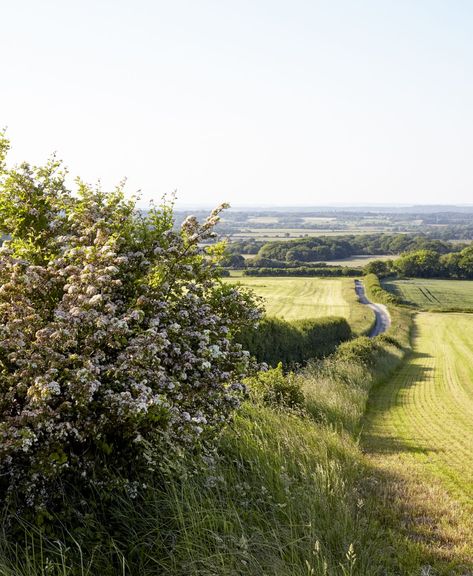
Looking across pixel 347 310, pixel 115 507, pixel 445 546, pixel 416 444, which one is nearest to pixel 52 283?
pixel 115 507

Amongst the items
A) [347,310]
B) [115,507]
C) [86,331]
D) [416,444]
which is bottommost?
[347,310]

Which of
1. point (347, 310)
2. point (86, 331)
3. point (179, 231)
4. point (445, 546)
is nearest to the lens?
point (86, 331)

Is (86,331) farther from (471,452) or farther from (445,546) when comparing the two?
(471,452)

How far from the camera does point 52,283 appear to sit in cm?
566

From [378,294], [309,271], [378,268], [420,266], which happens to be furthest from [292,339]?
[420,266]

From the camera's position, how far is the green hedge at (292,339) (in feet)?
→ 97.9

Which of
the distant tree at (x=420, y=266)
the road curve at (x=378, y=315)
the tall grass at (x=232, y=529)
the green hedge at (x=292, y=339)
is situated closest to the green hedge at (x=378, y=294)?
the road curve at (x=378, y=315)

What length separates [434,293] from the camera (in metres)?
89.2

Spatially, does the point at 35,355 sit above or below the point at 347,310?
above

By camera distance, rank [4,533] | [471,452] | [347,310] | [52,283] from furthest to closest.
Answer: [347,310] → [471,452] → [52,283] → [4,533]

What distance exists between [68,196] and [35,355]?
240cm

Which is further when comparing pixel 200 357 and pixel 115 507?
pixel 200 357

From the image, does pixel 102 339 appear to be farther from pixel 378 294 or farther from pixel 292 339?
pixel 378 294

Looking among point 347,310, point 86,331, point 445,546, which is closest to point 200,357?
point 86,331
